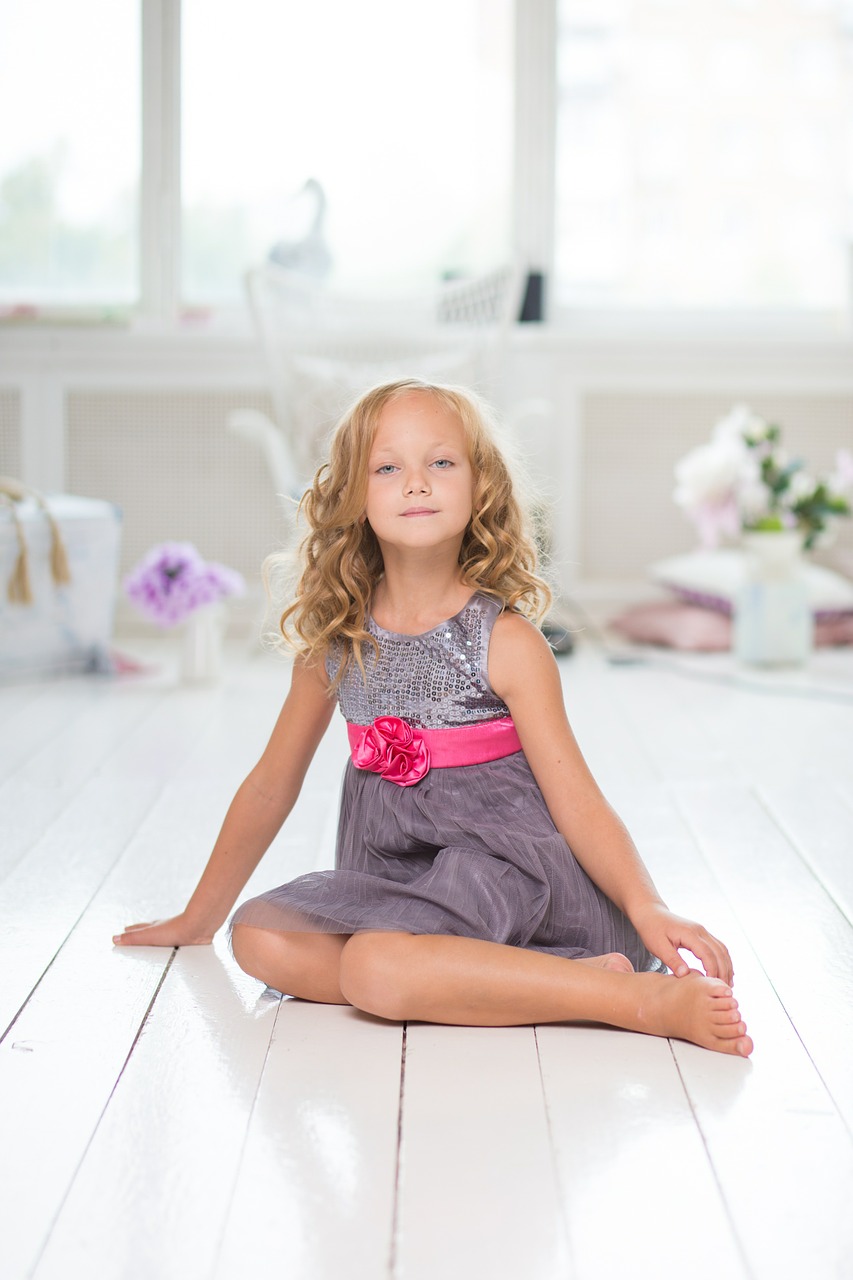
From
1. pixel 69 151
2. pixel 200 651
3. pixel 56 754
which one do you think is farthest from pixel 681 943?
pixel 69 151

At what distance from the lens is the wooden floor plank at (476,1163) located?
92cm

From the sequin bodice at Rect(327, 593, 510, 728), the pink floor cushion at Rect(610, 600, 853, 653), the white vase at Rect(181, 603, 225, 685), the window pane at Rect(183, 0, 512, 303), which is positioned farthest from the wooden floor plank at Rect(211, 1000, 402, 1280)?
the window pane at Rect(183, 0, 512, 303)

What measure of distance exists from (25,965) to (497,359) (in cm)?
258

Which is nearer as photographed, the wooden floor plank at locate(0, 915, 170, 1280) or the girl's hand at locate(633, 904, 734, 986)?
the wooden floor plank at locate(0, 915, 170, 1280)

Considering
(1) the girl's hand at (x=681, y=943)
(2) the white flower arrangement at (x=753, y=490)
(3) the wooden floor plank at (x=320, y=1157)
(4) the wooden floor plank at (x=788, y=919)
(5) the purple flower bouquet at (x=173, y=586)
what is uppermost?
(2) the white flower arrangement at (x=753, y=490)

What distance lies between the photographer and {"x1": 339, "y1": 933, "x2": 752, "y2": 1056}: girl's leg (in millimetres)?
1267

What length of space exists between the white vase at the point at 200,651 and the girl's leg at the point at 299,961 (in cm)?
186

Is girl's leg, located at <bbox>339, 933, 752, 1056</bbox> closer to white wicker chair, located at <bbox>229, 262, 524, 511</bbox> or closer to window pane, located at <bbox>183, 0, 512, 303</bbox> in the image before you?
white wicker chair, located at <bbox>229, 262, 524, 511</bbox>

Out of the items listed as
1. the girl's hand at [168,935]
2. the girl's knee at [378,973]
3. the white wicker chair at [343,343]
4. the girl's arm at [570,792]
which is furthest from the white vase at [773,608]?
the girl's knee at [378,973]

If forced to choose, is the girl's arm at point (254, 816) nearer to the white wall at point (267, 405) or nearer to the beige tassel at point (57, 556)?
the beige tassel at point (57, 556)

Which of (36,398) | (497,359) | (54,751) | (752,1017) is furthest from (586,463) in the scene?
(752,1017)

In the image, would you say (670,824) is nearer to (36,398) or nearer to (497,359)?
(497,359)

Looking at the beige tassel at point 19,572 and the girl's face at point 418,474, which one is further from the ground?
the girl's face at point 418,474

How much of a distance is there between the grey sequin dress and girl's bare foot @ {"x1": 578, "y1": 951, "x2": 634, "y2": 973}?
4 cm
